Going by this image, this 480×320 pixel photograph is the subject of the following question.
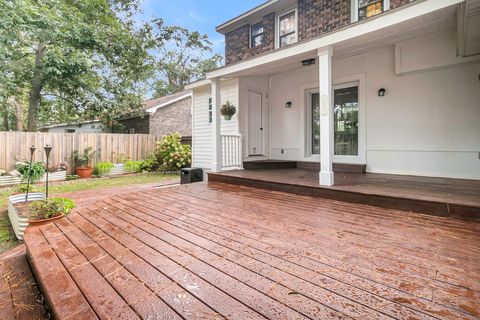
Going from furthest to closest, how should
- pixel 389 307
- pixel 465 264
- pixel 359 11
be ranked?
1. pixel 359 11
2. pixel 465 264
3. pixel 389 307

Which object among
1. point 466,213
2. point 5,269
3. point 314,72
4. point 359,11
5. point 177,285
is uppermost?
point 359,11

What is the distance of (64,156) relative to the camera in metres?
8.98

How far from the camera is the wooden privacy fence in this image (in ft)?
25.8

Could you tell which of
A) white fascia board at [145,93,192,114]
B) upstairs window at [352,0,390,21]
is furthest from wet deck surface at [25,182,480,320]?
white fascia board at [145,93,192,114]

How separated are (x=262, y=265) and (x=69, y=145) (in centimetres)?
983

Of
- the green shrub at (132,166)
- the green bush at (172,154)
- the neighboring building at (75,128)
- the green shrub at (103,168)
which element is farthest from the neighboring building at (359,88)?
the neighboring building at (75,128)

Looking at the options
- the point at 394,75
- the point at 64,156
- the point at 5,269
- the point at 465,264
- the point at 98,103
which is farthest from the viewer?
the point at 98,103

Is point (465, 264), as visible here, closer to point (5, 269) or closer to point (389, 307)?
point (389, 307)

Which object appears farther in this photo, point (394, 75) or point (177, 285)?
point (394, 75)

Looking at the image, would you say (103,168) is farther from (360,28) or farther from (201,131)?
(360,28)

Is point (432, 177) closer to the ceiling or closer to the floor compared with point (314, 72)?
closer to the floor

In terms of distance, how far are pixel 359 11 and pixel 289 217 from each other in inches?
204

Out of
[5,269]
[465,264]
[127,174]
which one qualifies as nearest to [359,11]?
[465,264]

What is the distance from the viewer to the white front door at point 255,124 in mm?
6574
